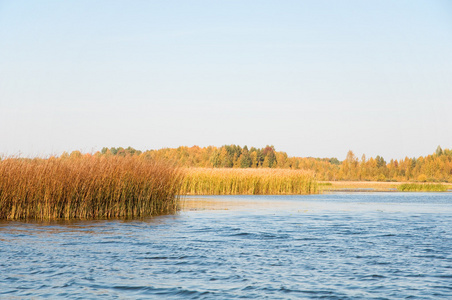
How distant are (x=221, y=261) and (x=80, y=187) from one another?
350 inches

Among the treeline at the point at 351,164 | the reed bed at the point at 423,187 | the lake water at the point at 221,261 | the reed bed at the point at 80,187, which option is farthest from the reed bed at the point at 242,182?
the treeline at the point at 351,164

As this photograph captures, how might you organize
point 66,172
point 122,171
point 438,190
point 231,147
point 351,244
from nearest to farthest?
point 351,244
point 66,172
point 122,171
point 438,190
point 231,147

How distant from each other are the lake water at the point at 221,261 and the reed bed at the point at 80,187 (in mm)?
1408

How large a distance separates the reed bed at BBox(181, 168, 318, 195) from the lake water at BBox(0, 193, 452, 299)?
22.2m

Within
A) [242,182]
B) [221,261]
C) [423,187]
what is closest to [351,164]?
[423,187]

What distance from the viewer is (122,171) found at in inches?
733

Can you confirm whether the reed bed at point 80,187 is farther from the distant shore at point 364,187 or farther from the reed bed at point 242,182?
the distant shore at point 364,187

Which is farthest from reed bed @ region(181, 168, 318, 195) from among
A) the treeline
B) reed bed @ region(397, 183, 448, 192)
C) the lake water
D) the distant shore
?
the treeline

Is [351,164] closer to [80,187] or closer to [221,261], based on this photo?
[80,187]

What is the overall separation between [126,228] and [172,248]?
3.88 metres

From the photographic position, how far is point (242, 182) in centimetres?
4041

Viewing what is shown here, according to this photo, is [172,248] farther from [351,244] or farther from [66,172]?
[66,172]

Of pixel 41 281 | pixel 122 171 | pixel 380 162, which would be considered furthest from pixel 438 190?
pixel 380 162

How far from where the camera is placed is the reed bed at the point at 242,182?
39.2m
